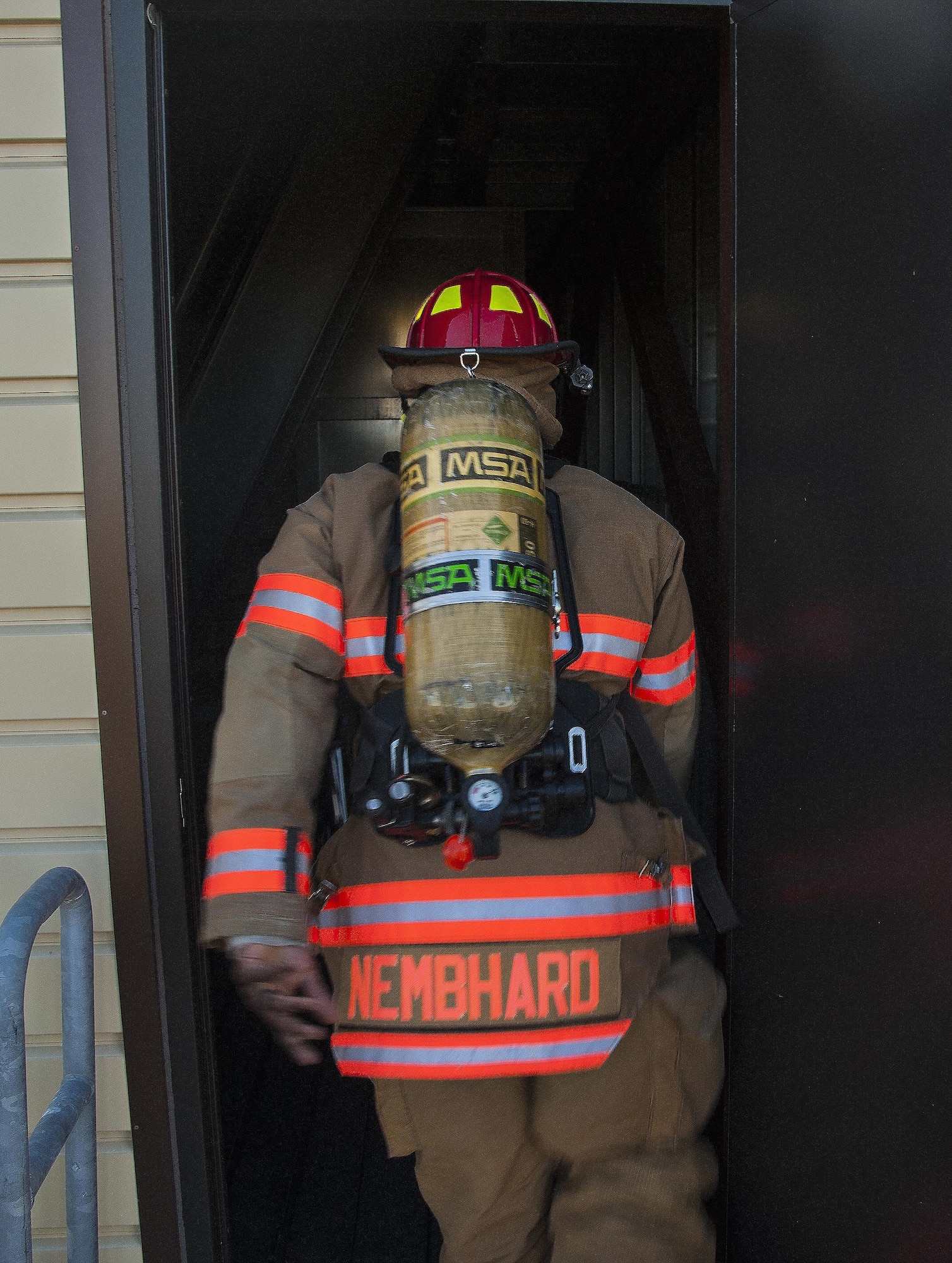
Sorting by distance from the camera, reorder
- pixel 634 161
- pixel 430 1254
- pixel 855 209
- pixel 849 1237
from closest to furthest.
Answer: pixel 855 209
pixel 849 1237
pixel 430 1254
pixel 634 161

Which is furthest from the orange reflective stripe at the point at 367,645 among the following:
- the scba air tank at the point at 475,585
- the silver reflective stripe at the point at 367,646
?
the scba air tank at the point at 475,585

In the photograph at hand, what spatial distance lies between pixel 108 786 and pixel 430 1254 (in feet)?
5.15

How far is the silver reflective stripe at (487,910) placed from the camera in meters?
1.66

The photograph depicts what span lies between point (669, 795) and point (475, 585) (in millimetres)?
767

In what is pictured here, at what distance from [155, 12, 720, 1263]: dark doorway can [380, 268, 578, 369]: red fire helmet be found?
0.52m

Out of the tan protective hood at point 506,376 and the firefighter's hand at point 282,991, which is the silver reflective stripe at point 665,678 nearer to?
the tan protective hood at point 506,376

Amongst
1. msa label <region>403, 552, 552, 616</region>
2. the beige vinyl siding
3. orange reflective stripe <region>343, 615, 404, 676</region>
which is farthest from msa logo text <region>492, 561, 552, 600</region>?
the beige vinyl siding

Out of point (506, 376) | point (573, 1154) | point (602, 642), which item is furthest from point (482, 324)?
point (573, 1154)

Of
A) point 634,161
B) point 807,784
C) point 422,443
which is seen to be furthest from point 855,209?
point 634,161

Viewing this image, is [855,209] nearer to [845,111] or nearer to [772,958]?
[845,111]

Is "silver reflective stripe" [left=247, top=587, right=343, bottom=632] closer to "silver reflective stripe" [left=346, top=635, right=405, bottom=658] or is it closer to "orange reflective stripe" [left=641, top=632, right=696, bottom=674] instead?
"silver reflective stripe" [left=346, top=635, right=405, bottom=658]

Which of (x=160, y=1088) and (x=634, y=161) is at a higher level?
(x=634, y=161)

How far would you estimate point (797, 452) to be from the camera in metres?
1.65

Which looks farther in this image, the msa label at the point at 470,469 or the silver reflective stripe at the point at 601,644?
the silver reflective stripe at the point at 601,644
